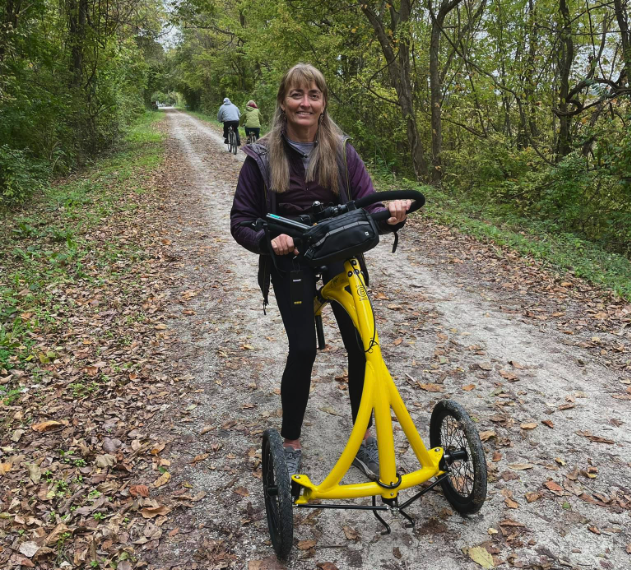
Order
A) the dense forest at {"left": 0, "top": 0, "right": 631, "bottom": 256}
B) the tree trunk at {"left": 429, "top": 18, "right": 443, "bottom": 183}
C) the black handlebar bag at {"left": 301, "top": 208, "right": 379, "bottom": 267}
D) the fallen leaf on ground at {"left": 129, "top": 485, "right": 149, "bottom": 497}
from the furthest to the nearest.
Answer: the tree trunk at {"left": 429, "top": 18, "right": 443, "bottom": 183}, the dense forest at {"left": 0, "top": 0, "right": 631, "bottom": 256}, the fallen leaf on ground at {"left": 129, "top": 485, "right": 149, "bottom": 497}, the black handlebar bag at {"left": 301, "top": 208, "right": 379, "bottom": 267}

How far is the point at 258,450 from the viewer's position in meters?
3.60

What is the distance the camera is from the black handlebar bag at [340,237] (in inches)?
90.2

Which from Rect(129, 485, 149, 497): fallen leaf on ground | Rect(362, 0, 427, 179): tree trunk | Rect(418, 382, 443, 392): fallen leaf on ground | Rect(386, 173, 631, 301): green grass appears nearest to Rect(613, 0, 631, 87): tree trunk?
Rect(386, 173, 631, 301): green grass

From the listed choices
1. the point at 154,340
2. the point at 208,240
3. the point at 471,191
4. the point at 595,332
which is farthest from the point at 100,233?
the point at 471,191

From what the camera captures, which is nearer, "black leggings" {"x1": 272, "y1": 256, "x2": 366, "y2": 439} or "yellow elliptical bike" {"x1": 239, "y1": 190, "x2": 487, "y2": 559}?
"yellow elliptical bike" {"x1": 239, "y1": 190, "x2": 487, "y2": 559}

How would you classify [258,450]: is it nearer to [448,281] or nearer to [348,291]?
[348,291]

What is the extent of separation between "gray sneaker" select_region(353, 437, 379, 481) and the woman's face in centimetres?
205

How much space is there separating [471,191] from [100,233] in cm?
937

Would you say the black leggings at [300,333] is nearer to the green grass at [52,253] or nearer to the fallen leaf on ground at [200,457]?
the fallen leaf on ground at [200,457]

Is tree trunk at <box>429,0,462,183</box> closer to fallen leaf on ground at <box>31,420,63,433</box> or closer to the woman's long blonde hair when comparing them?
the woman's long blonde hair

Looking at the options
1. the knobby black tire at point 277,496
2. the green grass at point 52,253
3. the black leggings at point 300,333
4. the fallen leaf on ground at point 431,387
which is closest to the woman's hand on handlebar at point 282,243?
the black leggings at point 300,333

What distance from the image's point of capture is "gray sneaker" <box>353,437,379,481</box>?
2.97 m

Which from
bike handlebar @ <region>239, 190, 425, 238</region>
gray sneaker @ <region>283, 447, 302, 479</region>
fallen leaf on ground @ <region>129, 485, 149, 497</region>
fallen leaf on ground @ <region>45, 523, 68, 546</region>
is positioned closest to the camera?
bike handlebar @ <region>239, 190, 425, 238</region>

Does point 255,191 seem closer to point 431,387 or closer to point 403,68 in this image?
point 431,387
